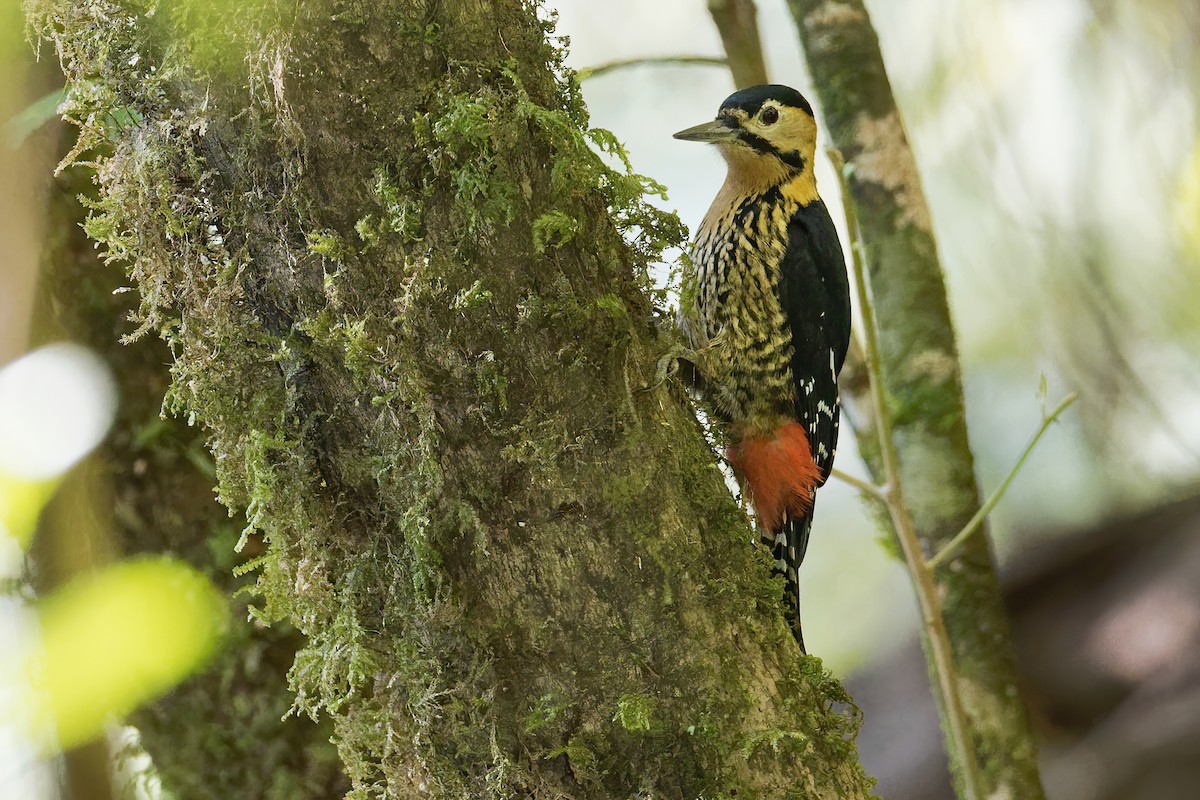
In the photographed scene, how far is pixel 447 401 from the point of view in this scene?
3.28 ft

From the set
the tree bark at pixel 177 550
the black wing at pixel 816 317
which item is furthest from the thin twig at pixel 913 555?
the tree bark at pixel 177 550

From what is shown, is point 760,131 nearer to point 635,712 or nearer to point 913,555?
point 913,555

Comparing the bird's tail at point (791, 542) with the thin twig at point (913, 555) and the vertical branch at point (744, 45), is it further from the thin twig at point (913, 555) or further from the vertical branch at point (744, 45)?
the vertical branch at point (744, 45)

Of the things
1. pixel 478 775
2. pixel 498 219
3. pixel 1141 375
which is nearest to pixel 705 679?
pixel 478 775

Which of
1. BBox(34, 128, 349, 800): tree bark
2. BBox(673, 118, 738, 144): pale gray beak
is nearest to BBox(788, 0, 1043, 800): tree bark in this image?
BBox(673, 118, 738, 144): pale gray beak

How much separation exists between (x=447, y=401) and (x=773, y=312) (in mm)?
1222

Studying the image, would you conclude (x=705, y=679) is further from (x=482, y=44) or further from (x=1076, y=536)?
(x=1076, y=536)

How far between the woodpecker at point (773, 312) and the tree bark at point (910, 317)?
0.14 meters

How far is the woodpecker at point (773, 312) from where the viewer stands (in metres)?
1.97

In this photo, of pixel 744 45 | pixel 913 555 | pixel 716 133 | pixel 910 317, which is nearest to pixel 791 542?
pixel 913 555

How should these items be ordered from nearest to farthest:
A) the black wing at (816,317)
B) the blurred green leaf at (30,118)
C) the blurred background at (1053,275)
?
the blurred green leaf at (30,118), the black wing at (816,317), the blurred background at (1053,275)

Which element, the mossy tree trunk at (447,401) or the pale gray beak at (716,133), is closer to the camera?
the mossy tree trunk at (447,401)

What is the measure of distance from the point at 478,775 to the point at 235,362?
0.54 m

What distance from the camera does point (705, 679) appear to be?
1.02 m
